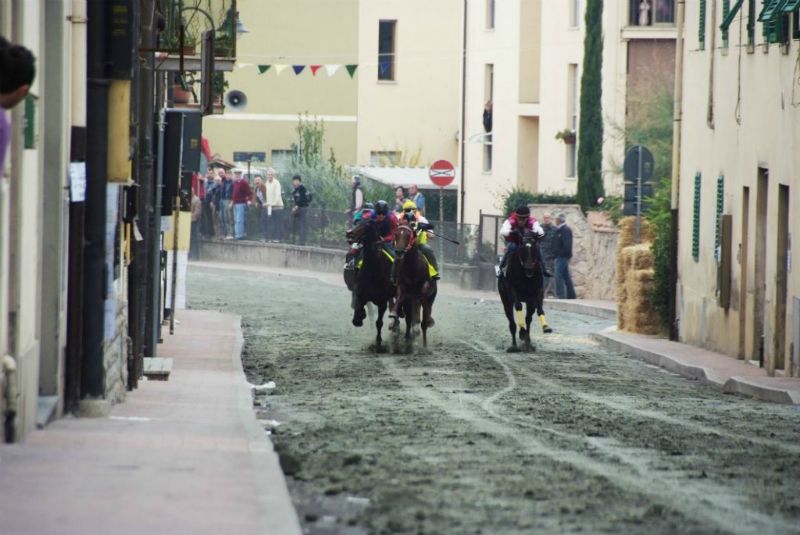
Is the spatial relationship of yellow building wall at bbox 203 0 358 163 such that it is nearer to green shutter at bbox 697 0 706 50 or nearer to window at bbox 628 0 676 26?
window at bbox 628 0 676 26

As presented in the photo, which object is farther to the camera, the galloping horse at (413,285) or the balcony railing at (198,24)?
the galloping horse at (413,285)

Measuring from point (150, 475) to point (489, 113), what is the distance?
4571 centimetres

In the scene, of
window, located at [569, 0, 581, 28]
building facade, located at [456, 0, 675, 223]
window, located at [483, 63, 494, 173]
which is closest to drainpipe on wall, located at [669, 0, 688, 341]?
building facade, located at [456, 0, 675, 223]

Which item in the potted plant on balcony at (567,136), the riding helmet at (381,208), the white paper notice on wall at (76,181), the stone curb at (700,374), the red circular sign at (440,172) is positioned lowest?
the stone curb at (700,374)

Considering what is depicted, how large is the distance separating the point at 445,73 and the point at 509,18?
50.5 feet

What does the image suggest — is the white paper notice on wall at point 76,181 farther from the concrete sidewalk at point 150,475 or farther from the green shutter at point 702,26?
the green shutter at point 702,26

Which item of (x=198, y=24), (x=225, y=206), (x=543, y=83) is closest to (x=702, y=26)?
(x=198, y=24)

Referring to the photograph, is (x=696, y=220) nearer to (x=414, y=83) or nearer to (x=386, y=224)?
(x=386, y=224)

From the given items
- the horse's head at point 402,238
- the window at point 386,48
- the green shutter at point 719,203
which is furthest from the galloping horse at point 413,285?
the window at point 386,48

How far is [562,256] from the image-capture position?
39.2 metres

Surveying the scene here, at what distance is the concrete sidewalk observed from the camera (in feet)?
31.6

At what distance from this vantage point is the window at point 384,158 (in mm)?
66625

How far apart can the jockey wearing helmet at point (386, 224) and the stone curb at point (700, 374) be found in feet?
12.3

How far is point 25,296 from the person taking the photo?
42.7ft
